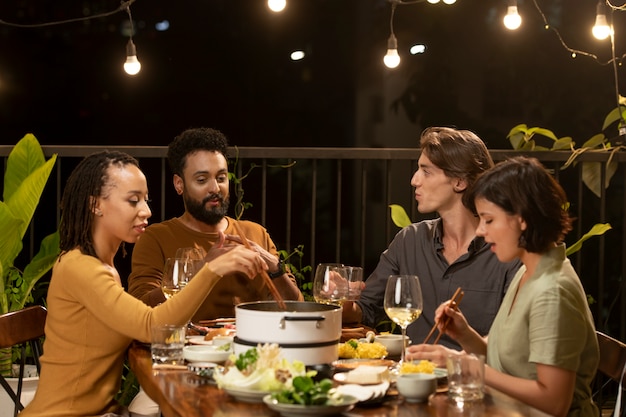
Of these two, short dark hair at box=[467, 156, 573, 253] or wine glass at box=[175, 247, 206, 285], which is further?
wine glass at box=[175, 247, 206, 285]

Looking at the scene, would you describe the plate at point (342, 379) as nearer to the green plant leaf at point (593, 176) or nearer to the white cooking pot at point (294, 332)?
the white cooking pot at point (294, 332)

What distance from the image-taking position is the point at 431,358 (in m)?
2.34

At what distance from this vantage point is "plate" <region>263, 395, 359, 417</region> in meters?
1.84

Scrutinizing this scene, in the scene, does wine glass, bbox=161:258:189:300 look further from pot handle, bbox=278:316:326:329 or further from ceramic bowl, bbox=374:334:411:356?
pot handle, bbox=278:316:326:329

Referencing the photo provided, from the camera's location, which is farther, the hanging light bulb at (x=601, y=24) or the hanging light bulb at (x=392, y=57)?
the hanging light bulb at (x=392, y=57)

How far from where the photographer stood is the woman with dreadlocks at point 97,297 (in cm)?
263

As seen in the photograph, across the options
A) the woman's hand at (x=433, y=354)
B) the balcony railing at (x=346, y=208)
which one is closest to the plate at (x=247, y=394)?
the woman's hand at (x=433, y=354)

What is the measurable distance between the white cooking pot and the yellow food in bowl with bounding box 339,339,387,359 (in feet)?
1.05

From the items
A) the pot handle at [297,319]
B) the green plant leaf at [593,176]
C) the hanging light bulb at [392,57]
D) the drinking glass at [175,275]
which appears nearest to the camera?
the pot handle at [297,319]

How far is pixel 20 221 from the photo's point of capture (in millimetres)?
4234

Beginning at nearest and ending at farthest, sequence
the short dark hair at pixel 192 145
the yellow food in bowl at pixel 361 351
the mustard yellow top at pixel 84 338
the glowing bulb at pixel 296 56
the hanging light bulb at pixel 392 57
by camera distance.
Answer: the yellow food in bowl at pixel 361 351
the mustard yellow top at pixel 84 338
the short dark hair at pixel 192 145
the hanging light bulb at pixel 392 57
the glowing bulb at pixel 296 56

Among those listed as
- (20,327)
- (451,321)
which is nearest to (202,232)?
(20,327)

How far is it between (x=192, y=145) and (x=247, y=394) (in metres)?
2.04

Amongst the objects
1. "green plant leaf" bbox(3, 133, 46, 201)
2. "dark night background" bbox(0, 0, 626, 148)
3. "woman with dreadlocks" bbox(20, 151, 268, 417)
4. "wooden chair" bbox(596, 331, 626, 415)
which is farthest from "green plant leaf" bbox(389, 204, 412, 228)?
"wooden chair" bbox(596, 331, 626, 415)
